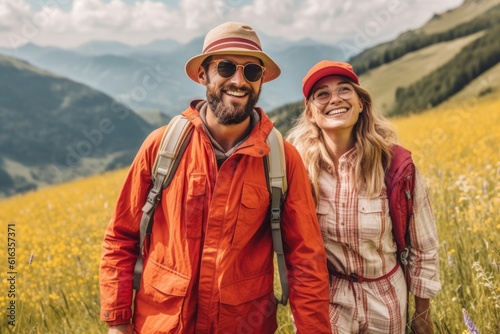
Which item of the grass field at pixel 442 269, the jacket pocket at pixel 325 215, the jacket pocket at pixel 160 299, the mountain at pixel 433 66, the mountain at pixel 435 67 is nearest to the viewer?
the jacket pocket at pixel 160 299

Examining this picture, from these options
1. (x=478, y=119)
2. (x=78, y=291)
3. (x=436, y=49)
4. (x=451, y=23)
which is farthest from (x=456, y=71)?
(x=451, y=23)

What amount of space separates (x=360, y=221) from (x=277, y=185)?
0.61m

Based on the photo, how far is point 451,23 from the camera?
6314 inches

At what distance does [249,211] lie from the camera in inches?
94.8

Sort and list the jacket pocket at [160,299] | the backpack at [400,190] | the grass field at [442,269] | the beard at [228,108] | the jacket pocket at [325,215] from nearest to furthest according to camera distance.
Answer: the jacket pocket at [160,299] < the beard at [228,108] < the backpack at [400,190] < the jacket pocket at [325,215] < the grass field at [442,269]

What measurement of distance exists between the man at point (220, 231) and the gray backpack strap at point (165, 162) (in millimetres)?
42

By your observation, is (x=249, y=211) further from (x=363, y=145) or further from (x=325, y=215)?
(x=363, y=145)

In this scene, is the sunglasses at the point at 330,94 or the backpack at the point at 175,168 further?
the sunglasses at the point at 330,94

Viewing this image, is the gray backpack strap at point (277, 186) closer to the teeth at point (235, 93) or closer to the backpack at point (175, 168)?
the backpack at point (175, 168)

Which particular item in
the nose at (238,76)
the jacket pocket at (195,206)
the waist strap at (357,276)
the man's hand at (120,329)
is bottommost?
the man's hand at (120,329)

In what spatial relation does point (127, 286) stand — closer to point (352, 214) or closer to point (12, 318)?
point (352, 214)

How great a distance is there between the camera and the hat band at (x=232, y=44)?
252 centimetres

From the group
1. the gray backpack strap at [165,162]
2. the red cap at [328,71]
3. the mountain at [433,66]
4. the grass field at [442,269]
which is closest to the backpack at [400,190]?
the grass field at [442,269]

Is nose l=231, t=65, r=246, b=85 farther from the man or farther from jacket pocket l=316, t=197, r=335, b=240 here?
jacket pocket l=316, t=197, r=335, b=240
